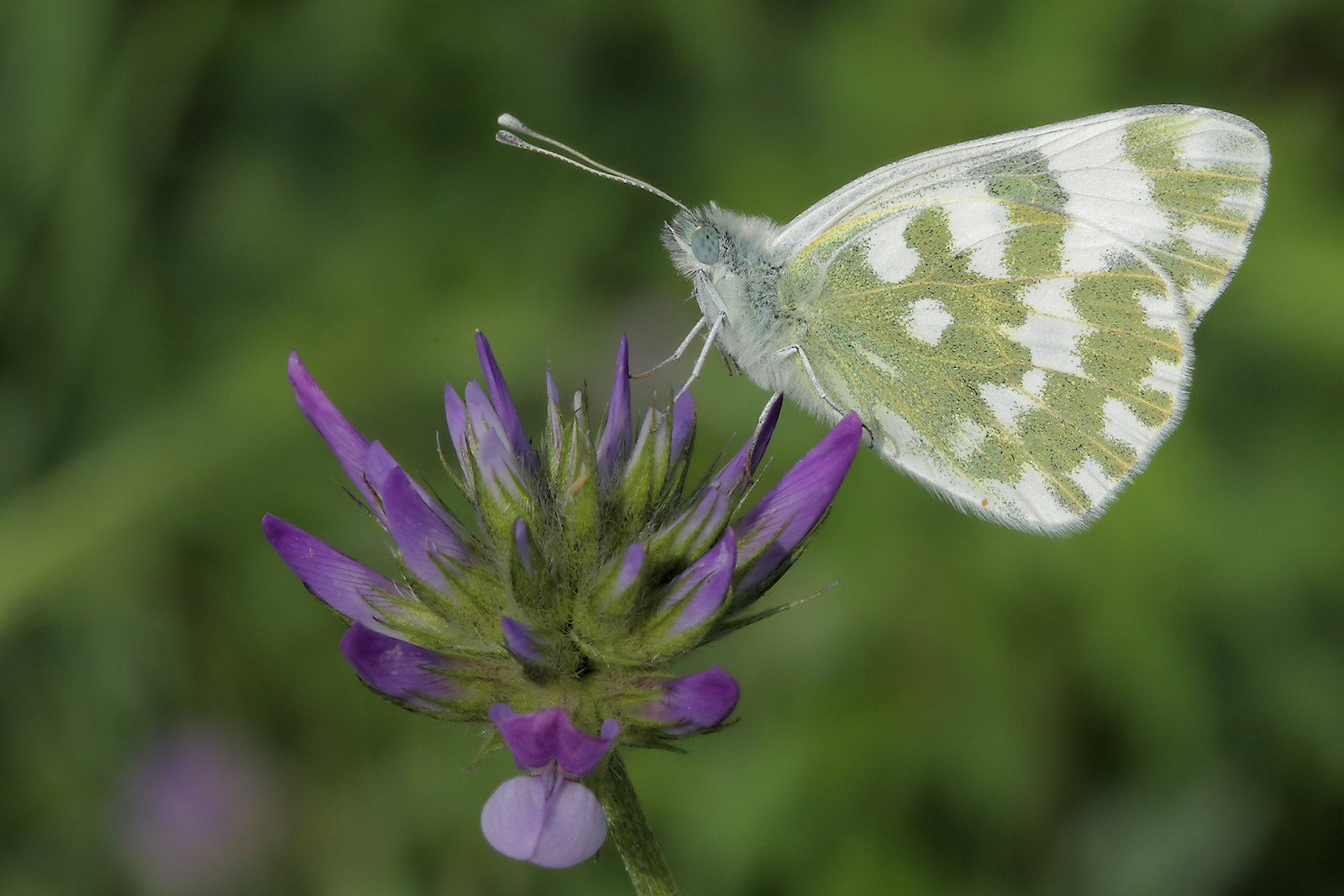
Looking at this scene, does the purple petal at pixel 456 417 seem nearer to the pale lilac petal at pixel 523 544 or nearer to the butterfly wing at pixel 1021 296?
the pale lilac petal at pixel 523 544

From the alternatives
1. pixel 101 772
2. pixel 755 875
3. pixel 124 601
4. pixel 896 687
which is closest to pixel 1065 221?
pixel 896 687

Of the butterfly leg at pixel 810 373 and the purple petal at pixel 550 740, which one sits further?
the butterfly leg at pixel 810 373

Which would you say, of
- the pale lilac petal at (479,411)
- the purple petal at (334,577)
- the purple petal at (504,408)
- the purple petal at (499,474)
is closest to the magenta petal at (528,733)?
the purple petal at (334,577)

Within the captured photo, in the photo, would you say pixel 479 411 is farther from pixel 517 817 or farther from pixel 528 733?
pixel 517 817

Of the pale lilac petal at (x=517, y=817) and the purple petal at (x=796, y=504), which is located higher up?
the purple petal at (x=796, y=504)

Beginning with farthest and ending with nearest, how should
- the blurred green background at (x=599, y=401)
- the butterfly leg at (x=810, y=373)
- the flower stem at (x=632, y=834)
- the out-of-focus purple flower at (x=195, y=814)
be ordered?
the out-of-focus purple flower at (x=195, y=814) → the blurred green background at (x=599, y=401) → the butterfly leg at (x=810, y=373) → the flower stem at (x=632, y=834)

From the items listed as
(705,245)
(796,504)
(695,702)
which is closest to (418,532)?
(695,702)

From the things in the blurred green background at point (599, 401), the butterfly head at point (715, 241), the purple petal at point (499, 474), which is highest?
the butterfly head at point (715, 241)

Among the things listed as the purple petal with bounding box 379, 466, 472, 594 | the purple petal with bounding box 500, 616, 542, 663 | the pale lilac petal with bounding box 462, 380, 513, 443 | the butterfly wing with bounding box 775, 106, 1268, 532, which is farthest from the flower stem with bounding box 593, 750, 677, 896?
the butterfly wing with bounding box 775, 106, 1268, 532
